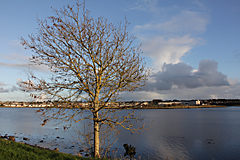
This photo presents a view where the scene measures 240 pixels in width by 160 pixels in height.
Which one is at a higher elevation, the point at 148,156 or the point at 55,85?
the point at 55,85

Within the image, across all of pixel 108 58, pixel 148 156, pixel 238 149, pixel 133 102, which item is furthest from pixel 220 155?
pixel 108 58

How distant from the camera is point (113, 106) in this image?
12.9 metres

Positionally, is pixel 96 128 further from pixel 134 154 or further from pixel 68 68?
pixel 134 154

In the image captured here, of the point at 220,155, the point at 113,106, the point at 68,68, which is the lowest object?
the point at 220,155

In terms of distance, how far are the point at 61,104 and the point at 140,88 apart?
215 inches

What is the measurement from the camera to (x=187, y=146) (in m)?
34.4

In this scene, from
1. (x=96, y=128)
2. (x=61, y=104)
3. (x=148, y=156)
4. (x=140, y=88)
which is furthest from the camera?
(x=148, y=156)

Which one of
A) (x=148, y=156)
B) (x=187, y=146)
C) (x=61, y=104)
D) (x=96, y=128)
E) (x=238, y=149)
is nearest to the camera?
(x=61, y=104)

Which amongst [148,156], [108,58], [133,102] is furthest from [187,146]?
[108,58]

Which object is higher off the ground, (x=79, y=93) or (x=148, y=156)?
(x=79, y=93)

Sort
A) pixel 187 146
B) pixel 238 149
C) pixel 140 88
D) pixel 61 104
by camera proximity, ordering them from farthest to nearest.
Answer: pixel 187 146
pixel 238 149
pixel 140 88
pixel 61 104

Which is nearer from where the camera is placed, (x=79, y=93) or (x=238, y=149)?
(x=79, y=93)

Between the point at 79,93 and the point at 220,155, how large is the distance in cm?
2663

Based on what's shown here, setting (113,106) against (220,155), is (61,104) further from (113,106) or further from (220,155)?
(220,155)
